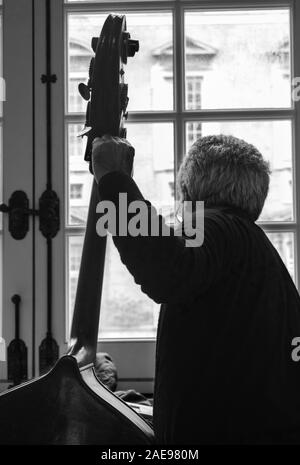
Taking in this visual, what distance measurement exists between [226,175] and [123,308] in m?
0.77

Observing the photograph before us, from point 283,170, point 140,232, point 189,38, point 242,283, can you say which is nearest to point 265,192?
point 242,283

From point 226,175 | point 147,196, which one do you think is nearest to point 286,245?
point 147,196

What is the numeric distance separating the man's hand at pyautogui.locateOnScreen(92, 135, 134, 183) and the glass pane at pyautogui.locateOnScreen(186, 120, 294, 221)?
84 centimetres

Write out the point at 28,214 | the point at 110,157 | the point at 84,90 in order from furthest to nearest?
the point at 28,214 → the point at 84,90 → the point at 110,157

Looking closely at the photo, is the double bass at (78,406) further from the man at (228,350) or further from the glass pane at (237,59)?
the glass pane at (237,59)

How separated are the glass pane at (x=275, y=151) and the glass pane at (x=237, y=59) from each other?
2.0 inches

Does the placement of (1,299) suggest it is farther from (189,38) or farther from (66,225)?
(189,38)

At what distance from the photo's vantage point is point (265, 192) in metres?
0.74

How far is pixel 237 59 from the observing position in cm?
145

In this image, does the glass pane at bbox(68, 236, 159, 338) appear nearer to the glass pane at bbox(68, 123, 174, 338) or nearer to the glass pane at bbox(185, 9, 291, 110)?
the glass pane at bbox(68, 123, 174, 338)

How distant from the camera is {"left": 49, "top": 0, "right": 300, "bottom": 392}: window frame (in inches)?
54.8

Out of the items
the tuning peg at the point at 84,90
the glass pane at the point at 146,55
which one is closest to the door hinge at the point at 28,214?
the glass pane at the point at 146,55

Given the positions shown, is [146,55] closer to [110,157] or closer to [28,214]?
[28,214]

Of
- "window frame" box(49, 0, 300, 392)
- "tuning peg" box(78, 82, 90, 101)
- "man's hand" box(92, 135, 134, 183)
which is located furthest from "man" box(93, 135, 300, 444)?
"window frame" box(49, 0, 300, 392)
